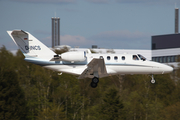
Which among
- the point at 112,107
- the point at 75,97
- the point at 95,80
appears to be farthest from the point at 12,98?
the point at 95,80

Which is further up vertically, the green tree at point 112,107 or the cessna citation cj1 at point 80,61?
the cessna citation cj1 at point 80,61

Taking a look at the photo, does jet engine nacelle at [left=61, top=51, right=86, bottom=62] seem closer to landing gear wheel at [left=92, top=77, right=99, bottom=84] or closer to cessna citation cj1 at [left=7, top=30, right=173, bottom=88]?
cessna citation cj1 at [left=7, top=30, right=173, bottom=88]

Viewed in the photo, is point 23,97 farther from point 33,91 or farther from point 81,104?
point 81,104

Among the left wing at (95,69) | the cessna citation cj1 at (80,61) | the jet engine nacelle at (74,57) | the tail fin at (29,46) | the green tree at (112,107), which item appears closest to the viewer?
the left wing at (95,69)

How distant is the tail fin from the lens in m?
29.5

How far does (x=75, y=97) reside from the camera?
57438 millimetres

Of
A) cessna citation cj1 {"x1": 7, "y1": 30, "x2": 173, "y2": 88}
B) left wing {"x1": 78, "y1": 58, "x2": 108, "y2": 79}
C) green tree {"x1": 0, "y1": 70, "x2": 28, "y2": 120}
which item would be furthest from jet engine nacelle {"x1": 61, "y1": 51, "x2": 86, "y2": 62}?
green tree {"x1": 0, "y1": 70, "x2": 28, "y2": 120}

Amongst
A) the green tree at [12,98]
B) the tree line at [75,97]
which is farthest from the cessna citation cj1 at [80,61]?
the green tree at [12,98]

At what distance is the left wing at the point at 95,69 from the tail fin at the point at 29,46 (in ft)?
12.7

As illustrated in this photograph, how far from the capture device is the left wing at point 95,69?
2734 cm

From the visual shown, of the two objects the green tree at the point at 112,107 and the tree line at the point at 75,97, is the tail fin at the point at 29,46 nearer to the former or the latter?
the tree line at the point at 75,97

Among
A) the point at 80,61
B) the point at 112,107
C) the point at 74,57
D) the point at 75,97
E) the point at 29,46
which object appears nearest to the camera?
the point at 74,57

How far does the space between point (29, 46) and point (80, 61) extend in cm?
504

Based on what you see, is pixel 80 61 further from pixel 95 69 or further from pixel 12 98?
pixel 12 98
